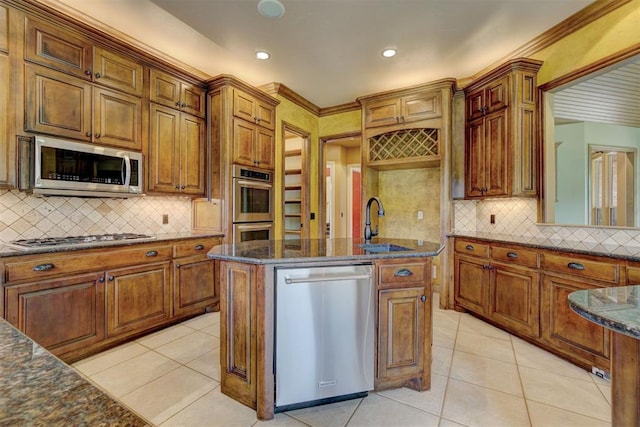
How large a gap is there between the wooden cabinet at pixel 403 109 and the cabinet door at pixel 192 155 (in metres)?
2.12

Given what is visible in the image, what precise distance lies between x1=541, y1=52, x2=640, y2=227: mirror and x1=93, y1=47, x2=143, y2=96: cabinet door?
155 inches

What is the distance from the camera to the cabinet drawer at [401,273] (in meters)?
1.77

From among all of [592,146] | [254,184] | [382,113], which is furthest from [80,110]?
[592,146]

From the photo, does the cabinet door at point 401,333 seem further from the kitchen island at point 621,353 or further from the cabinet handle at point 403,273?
the kitchen island at point 621,353

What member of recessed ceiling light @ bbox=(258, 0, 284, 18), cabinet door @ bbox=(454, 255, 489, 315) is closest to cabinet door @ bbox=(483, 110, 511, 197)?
cabinet door @ bbox=(454, 255, 489, 315)

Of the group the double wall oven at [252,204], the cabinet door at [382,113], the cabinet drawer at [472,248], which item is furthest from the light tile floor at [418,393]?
the cabinet door at [382,113]

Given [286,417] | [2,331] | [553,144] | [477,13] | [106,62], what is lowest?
[286,417]

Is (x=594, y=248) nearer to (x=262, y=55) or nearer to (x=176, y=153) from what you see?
(x=262, y=55)

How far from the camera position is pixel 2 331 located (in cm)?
72

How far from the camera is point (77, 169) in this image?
2.31 m

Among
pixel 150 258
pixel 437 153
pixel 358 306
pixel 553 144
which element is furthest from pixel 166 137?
pixel 553 144

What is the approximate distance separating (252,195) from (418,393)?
8.41ft

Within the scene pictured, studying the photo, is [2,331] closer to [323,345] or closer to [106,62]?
[323,345]

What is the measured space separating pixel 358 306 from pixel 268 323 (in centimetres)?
53
